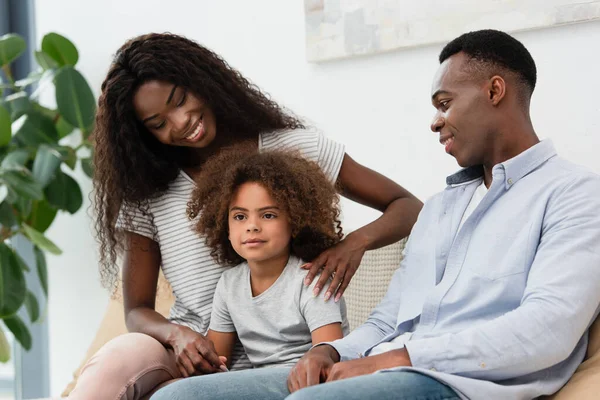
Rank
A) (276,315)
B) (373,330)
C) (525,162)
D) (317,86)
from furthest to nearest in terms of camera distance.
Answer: (317,86) → (276,315) → (373,330) → (525,162)

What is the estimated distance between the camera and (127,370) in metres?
1.67

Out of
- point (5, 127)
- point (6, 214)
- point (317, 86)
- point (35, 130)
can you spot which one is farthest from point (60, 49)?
point (317, 86)

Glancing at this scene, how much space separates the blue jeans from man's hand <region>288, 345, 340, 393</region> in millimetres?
31

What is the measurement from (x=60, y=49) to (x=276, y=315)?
6.30 feet

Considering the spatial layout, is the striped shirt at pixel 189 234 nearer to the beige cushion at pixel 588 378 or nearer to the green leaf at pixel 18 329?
the beige cushion at pixel 588 378

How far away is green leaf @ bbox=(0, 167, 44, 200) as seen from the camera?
9.38 feet

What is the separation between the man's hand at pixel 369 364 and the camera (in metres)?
1.36

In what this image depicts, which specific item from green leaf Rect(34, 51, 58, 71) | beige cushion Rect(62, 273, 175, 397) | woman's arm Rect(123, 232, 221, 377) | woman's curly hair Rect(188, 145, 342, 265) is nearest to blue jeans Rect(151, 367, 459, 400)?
woman's arm Rect(123, 232, 221, 377)

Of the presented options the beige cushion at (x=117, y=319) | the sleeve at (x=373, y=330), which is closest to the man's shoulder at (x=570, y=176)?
the sleeve at (x=373, y=330)

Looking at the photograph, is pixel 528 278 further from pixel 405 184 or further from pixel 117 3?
pixel 117 3

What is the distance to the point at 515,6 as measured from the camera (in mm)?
2186

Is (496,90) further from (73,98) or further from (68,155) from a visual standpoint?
(68,155)

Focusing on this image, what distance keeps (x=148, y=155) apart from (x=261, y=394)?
76 cm

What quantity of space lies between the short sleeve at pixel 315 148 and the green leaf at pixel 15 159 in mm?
1350
